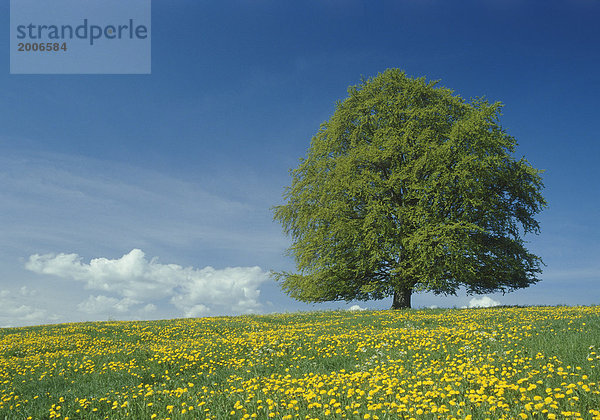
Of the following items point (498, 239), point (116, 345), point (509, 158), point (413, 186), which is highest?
point (509, 158)

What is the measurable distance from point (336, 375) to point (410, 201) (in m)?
15.3

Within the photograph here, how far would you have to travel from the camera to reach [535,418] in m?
5.16

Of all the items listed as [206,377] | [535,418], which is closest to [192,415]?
[206,377]

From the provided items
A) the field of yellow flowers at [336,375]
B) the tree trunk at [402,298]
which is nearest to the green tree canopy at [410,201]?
the tree trunk at [402,298]

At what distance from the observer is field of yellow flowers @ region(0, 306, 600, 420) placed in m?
5.67

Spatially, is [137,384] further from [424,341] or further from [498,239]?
[498,239]

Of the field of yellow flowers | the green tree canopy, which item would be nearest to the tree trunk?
the green tree canopy

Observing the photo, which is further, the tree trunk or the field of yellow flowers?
the tree trunk

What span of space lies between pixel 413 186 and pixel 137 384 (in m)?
15.0

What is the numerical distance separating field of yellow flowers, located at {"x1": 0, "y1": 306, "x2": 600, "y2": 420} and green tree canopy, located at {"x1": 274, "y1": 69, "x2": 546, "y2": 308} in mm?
5891

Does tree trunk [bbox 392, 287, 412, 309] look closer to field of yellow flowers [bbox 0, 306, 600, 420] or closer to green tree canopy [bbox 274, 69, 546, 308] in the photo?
green tree canopy [bbox 274, 69, 546, 308]

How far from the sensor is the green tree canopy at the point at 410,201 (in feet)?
64.5

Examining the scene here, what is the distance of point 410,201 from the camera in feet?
71.1

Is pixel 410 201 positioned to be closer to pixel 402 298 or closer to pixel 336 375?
pixel 402 298
